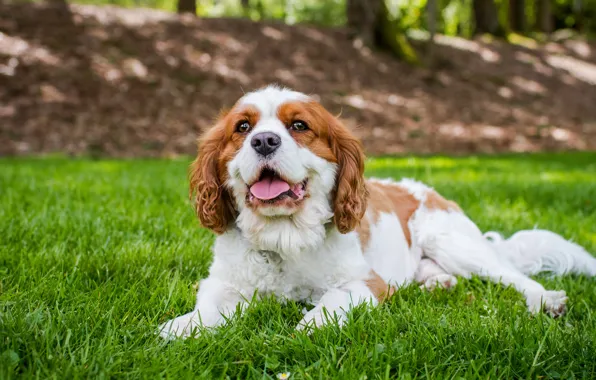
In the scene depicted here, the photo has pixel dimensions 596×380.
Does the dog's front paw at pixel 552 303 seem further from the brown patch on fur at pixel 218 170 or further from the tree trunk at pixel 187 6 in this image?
the tree trunk at pixel 187 6

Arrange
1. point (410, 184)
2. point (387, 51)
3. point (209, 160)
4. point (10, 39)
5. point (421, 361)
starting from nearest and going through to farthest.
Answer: point (421, 361) → point (209, 160) → point (410, 184) → point (10, 39) → point (387, 51)

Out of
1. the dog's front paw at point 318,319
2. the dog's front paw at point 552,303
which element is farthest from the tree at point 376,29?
the dog's front paw at point 318,319

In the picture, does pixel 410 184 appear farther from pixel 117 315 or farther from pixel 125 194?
pixel 125 194

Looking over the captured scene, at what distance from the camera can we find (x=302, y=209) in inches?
119

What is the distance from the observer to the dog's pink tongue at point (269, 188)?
291 centimetres

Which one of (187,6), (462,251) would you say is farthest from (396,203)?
(187,6)

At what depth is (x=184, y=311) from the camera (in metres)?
2.97

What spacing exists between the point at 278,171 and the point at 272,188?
11 cm

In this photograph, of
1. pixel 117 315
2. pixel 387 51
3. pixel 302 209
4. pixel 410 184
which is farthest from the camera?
pixel 387 51

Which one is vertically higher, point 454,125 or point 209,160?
point 209,160

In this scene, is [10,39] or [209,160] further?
[10,39]

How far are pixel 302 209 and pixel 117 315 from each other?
3.52ft

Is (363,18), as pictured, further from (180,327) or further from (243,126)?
Result: (180,327)

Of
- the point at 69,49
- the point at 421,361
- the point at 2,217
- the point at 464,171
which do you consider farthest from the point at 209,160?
the point at 69,49
